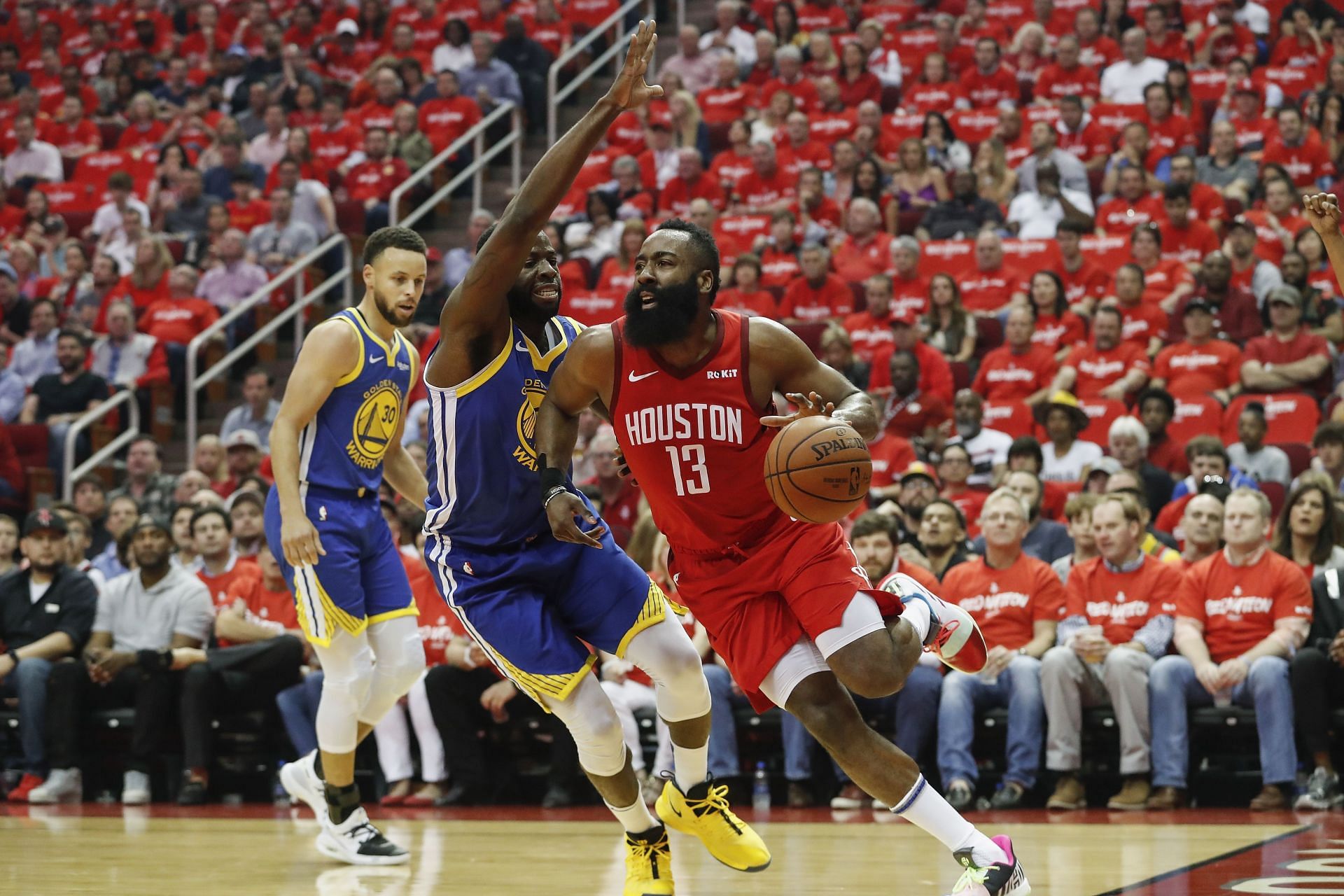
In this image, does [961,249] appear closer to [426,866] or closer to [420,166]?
[420,166]

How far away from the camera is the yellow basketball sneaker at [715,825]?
4.96 meters

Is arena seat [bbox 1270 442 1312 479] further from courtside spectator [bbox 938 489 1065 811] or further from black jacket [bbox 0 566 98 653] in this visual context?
black jacket [bbox 0 566 98 653]

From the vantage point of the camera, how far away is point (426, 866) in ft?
19.7

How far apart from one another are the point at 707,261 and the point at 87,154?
1443 centimetres

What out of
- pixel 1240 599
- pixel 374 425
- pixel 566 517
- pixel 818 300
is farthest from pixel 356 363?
pixel 818 300

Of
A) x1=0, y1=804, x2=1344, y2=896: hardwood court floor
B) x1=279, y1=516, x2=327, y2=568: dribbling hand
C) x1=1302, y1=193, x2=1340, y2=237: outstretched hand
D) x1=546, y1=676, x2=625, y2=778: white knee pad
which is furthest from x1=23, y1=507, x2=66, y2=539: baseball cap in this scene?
x1=1302, y1=193, x2=1340, y2=237: outstretched hand

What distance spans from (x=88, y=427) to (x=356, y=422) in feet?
24.4

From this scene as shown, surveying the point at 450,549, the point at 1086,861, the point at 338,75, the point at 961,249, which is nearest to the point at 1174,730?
the point at 1086,861

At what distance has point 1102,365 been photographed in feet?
35.2

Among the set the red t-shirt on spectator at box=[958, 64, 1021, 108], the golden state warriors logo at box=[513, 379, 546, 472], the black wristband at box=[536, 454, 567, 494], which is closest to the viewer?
the black wristband at box=[536, 454, 567, 494]

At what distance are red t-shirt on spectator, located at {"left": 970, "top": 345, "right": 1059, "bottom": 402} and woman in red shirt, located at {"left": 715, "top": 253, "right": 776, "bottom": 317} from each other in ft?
5.90

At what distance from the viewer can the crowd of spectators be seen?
7973mm

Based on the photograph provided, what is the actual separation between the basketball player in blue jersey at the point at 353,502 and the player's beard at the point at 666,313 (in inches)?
72.3

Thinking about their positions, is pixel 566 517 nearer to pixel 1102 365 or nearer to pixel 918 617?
pixel 918 617
